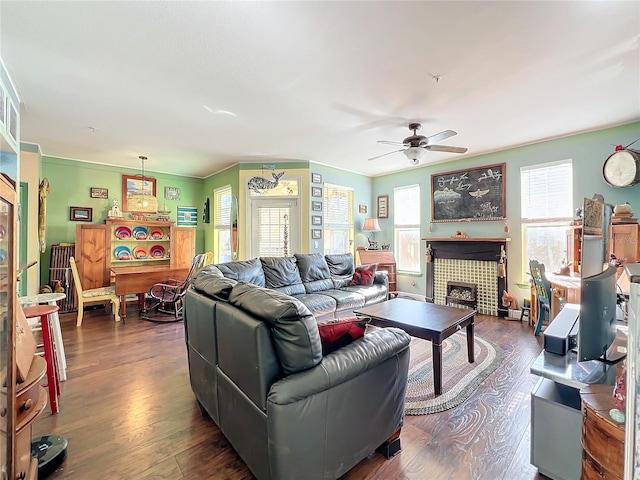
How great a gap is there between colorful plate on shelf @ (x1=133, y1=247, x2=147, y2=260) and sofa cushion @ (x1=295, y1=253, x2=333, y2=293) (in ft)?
11.2

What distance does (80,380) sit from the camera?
2.58m

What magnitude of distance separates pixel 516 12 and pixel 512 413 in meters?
2.65

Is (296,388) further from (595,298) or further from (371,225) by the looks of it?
(371,225)

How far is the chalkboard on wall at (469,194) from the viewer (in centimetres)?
466

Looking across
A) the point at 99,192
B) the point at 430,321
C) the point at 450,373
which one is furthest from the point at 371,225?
the point at 99,192

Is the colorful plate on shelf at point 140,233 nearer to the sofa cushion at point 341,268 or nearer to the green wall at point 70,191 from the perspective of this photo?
the green wall at point 70,191

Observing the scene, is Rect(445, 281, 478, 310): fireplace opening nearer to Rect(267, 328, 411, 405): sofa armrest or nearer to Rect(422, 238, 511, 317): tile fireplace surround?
Rect(422, 238, 511, 317): tile fireplace surround

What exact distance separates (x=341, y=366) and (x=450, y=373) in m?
1.82

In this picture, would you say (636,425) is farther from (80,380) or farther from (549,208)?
(549,208)

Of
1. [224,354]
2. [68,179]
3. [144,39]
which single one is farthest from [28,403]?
[68,179]

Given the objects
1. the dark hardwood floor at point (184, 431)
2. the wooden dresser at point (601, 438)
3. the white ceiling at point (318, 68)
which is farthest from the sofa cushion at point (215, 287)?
the wooden dresser at point (601, 438)

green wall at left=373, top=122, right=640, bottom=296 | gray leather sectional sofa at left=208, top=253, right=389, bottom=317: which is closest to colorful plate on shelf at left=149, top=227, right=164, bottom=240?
gray leather sectional sofa at left=208, top=253, right=389, bottom=317

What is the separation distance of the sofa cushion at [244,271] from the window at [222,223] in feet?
7.21

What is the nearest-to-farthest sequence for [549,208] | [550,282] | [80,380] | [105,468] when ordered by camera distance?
1. [105,468]
2. [80,380]
3. [550,282]
4. [549,208]
